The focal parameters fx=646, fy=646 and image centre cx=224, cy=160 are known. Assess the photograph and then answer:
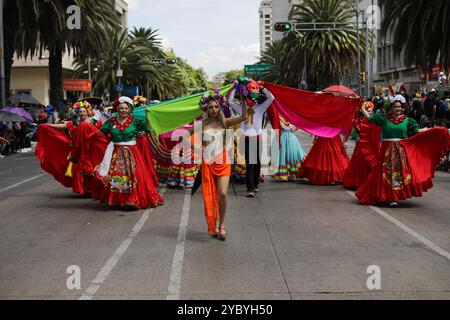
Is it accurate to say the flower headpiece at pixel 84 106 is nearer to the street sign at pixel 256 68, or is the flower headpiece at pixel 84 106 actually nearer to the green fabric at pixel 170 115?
the green fabric at pixel 170 115

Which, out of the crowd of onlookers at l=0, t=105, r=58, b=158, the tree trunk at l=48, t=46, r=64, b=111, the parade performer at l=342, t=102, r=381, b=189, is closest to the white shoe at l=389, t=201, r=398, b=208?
the parade performer at l=342, t=102, r=381, b=189

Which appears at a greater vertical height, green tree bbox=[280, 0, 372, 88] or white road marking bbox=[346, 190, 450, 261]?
green tree bbox=[280, 0, 372, 88]

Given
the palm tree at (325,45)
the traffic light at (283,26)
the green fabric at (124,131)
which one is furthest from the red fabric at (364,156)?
the palm tree at (325,45)

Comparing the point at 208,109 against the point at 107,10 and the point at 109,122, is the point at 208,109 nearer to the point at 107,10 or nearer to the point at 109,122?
the point at 109,122

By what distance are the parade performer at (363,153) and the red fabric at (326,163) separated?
1.87 feet

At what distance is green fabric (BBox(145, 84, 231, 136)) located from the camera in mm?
11758

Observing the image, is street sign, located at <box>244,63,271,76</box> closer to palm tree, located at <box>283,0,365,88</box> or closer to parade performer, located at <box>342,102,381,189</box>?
palm tree, located at <box>283,0,365,88</box>

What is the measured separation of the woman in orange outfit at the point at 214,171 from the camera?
7957mm

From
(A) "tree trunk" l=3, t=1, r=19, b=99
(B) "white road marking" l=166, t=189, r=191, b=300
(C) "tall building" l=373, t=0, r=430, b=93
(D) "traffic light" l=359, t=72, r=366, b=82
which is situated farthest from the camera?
(C) "tall building" l=373, t=0, r=430, b=93

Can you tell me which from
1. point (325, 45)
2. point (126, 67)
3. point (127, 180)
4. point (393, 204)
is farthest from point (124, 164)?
point (126, 67)

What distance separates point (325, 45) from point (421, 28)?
26901 millimetres

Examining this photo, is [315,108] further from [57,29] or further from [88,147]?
[57,29]

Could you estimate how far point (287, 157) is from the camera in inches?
557
